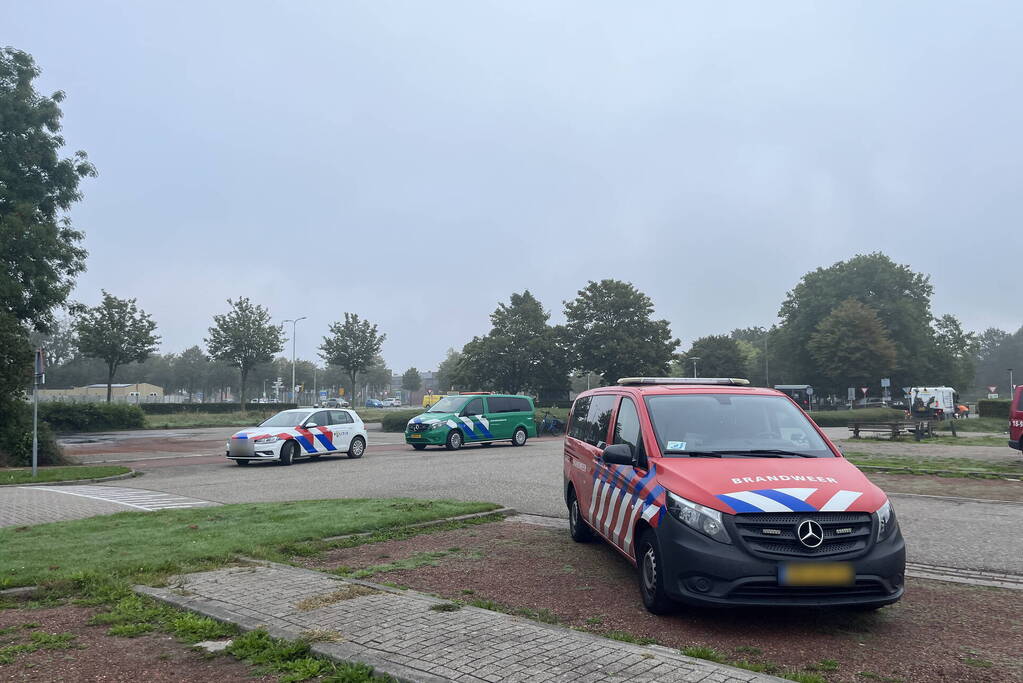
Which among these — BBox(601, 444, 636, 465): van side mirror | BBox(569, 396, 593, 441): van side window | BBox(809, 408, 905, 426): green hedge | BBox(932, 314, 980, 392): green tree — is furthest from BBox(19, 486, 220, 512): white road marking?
BBox(932, 314, 980, 392): green tree

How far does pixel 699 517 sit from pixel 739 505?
0.90ft

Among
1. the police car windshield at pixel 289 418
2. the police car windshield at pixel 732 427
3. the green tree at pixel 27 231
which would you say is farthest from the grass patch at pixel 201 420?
the police car windshield at pixel 732 427

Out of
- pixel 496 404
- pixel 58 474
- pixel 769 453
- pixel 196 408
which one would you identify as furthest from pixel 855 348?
pixel 769 453

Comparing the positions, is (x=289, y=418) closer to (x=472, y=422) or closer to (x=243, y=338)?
(x=472, y=422)

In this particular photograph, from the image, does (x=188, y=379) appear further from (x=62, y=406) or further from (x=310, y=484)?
(x=310, y=484)

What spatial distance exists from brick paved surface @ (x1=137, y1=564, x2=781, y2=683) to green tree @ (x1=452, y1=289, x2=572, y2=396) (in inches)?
2041

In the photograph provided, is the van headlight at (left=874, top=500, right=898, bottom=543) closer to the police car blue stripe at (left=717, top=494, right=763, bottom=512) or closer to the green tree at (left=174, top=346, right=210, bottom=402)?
the police car blue stripe at (left=717, top=494, right=763, bottom=512)

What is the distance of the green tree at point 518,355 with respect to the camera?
58.3 metres

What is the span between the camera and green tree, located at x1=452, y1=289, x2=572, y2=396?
58.3m

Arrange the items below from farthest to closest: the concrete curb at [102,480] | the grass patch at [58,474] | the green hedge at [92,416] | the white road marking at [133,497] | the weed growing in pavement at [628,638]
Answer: the green hedge at [92,416] < the grass patch at [58,474] < the concrete curb at [102,480] < the white road marking at [133,497] < the weed growing in pavement at [628,638]

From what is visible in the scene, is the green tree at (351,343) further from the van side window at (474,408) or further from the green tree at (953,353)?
the green tree at (953,353)

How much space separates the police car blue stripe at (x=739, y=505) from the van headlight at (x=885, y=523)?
0.89 m

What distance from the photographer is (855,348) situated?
2517 inches

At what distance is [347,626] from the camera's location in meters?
5.03
